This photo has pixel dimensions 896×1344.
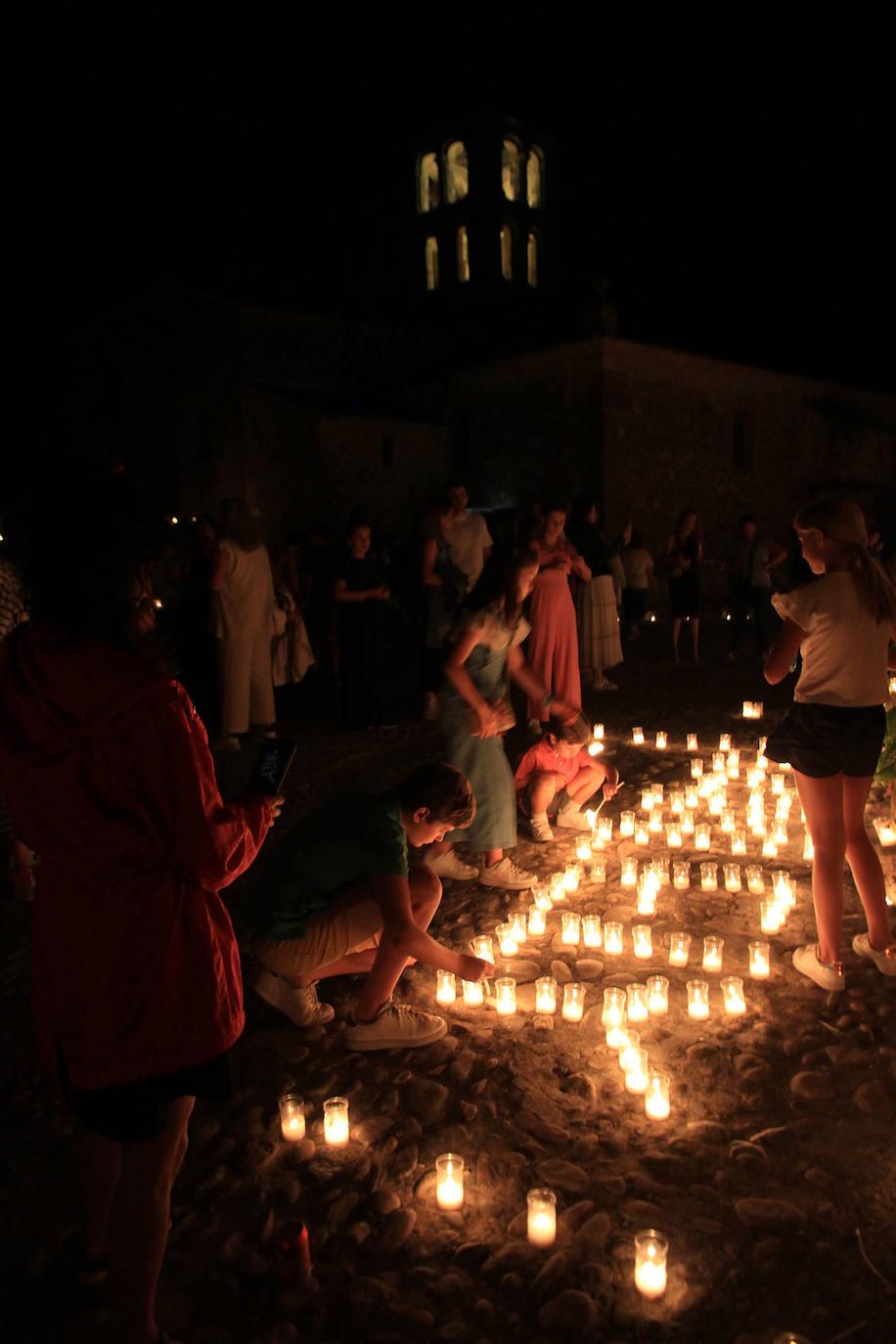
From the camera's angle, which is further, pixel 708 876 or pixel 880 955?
pixel 708 876

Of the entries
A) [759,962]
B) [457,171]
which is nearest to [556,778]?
[759,962]

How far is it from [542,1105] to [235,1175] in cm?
104

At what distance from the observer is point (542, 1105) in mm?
3330

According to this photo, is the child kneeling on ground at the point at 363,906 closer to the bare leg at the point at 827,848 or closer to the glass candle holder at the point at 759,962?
the glass candle holder at the point at 759,962

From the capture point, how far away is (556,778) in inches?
239

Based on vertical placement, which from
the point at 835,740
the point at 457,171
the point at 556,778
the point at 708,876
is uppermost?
the point at 457,171

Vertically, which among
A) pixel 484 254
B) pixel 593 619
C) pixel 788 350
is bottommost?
pixel 593 619

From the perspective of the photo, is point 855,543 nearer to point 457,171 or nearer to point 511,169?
point 511,169

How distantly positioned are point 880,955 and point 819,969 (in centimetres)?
34

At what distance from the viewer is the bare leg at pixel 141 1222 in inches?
83.5

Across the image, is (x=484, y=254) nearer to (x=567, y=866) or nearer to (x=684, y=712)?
(x=684, y=712)

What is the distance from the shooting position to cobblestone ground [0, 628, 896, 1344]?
2.45 meters

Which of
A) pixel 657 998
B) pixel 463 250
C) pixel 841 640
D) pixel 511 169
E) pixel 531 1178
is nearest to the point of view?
pixel 531 1178

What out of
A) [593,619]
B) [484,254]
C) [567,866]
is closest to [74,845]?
[567,866]
